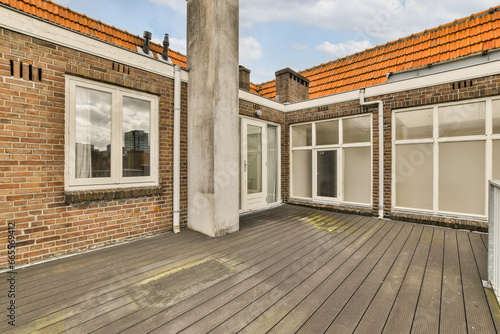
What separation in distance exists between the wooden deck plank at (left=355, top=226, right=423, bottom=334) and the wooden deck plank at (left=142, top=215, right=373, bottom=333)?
2.00 ft

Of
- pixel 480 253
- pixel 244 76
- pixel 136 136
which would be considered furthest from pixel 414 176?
pixel 136 136

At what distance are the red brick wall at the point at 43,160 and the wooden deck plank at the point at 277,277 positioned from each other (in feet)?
7.16

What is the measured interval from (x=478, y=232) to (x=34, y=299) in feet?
20.9

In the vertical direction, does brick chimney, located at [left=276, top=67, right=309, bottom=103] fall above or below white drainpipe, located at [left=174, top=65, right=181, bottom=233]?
above

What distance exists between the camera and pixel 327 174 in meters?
6.02

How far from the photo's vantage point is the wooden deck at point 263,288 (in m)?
1.68

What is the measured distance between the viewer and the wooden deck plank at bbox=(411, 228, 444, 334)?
5.46ft

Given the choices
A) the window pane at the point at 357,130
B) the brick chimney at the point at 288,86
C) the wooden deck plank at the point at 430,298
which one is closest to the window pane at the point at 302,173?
the window pane at the point at 357,130

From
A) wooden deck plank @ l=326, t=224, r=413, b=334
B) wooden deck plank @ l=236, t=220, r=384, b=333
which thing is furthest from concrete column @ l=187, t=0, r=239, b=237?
wooden deck plank @ l=326, t=224, r=413, b=334

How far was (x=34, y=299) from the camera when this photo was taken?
6.42ft

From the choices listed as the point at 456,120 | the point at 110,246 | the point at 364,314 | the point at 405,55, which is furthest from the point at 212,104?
the point at 405,55

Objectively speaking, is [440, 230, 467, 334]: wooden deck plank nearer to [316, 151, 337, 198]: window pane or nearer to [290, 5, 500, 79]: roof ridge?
[316, 151, 337, 198]: window pane

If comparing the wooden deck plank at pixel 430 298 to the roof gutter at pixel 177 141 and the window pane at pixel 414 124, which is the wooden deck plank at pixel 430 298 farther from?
the roof gutter at pixel 177 141

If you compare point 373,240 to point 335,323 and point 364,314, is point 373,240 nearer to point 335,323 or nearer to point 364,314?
point 364,314
